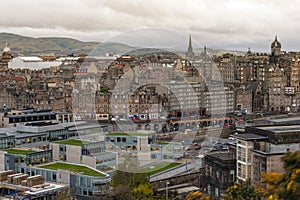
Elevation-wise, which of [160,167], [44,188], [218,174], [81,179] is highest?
[218,174]

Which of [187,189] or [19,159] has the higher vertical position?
[19,159]

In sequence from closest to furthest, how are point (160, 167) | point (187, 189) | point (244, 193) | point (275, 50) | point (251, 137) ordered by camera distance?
point (244, 193)
point (251, 137)
point (187, 189)
point (160, 167)
point (275, 50)

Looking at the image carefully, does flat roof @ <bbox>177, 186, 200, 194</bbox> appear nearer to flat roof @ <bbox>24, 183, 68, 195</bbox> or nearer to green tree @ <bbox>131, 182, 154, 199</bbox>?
green tree @ <bbox>131, 182, 154, 199</bbox>

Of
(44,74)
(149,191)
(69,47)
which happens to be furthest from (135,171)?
(69,47)

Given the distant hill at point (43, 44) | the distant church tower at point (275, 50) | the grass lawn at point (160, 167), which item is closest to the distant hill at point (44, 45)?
the distant hill at point (43, 44)

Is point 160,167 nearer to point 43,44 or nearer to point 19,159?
point 19,159

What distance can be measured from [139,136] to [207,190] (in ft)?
22.0

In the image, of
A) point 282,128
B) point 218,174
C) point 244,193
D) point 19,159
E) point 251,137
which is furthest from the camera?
point 19,159

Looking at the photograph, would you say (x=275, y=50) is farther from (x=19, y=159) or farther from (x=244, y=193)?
(x=244, y=193)

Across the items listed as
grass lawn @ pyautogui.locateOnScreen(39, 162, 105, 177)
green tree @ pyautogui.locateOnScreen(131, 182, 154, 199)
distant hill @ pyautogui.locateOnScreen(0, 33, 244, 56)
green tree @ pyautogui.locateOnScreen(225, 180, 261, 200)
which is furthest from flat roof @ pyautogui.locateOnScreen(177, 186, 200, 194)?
distant hill @ pyautogui.locateOnScreen(0, 33, 244, 56)

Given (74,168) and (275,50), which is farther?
(275,50)

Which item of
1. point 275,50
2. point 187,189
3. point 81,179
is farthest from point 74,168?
point 275,50

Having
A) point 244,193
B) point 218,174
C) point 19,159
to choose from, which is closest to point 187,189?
point 218,174

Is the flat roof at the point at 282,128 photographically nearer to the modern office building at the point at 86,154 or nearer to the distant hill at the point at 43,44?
the modern office building at the point at 86,154
